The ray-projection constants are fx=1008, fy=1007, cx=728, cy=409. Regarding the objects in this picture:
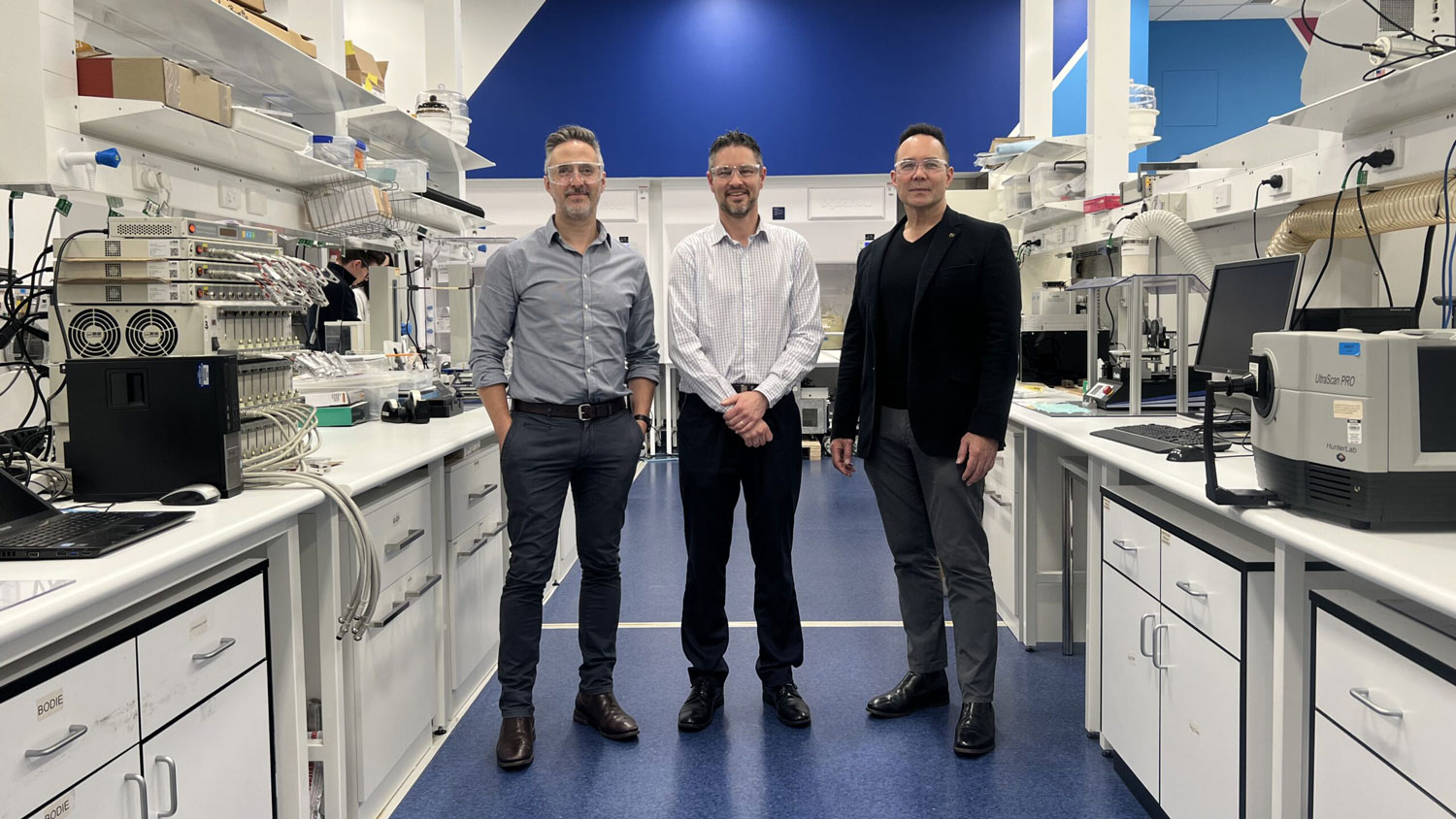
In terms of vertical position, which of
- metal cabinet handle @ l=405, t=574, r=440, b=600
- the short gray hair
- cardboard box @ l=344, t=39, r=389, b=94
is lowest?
metal cabinet handle @ l=405, t=574, r=440, b=600

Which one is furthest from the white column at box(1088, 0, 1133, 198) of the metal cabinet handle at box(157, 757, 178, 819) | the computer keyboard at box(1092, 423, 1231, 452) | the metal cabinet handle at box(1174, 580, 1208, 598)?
the metal cabinet handle at box(157, 757, 178, 819)

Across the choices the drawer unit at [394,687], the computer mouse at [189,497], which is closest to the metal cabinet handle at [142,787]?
the computer mouse at [189,497]

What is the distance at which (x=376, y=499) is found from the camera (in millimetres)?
2162

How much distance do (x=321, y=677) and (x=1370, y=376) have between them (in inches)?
74.1

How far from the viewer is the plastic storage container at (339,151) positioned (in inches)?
124

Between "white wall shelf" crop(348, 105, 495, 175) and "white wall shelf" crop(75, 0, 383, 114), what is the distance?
0.58 ft

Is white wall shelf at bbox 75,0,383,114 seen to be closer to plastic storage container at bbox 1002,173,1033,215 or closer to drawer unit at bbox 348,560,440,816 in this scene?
drawer unit at bbox 348,560,440,816

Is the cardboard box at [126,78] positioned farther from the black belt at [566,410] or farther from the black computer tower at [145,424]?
the black belt at [566,410]

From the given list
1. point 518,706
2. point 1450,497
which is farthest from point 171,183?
point 1450,497

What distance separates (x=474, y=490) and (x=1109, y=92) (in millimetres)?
3362

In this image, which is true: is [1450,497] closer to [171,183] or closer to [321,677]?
[321,677]

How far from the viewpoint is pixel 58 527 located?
1492mm

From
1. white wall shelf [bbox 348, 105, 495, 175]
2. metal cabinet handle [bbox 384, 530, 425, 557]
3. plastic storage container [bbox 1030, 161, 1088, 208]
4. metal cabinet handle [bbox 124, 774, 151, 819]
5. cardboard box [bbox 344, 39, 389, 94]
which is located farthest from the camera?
plastic storage container [bbox 1030, 161, 1088, 208]

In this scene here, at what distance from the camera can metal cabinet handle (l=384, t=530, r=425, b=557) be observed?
7.22ft
